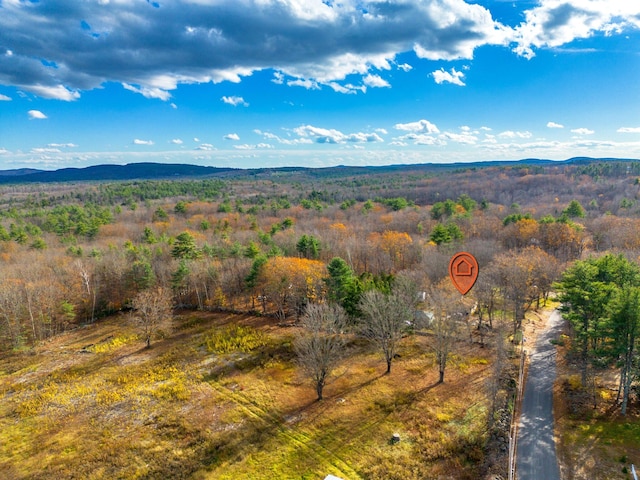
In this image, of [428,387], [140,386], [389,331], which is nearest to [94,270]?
[140,386]

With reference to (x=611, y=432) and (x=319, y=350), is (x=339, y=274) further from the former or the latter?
(x=611, y=432)

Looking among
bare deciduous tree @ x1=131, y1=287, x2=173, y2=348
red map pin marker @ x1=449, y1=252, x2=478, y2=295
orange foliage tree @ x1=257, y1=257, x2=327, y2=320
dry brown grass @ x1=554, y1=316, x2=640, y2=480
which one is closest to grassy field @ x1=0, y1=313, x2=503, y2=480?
bare deciduous tree @ x1=131, y1=287, x2=173, y2=348

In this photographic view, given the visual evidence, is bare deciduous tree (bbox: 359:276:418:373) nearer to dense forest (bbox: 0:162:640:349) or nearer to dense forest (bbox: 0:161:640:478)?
dense forest (bbox: 0:161:640:478)

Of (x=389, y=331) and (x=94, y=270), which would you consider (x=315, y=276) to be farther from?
(x=94, y=270)

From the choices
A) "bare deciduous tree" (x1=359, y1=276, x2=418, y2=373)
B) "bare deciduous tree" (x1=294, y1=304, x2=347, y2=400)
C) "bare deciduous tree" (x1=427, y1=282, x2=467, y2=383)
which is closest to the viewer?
"bare deciduous tree" (x1=294, y1=304, x2=347, y2=400)

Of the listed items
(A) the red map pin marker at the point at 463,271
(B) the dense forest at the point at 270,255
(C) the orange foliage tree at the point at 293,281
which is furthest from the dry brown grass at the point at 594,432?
(C) the orange foliage tree at the point at 293,281

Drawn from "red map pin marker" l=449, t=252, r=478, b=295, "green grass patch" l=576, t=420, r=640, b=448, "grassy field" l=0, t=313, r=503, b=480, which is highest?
"red map pin marker" l=449, t=252, r=478, b=295
